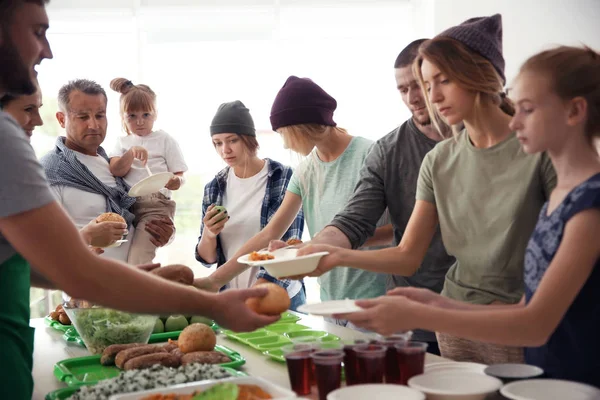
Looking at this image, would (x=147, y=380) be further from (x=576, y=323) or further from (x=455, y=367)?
(x=576, y=323)

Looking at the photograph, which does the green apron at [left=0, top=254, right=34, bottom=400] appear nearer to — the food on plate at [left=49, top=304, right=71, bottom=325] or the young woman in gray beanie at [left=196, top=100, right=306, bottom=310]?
the food on plate at [left=49, top=304, right=71, bottom=325]

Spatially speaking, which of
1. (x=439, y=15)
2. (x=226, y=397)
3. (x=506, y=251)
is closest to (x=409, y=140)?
(x=506, y=251)

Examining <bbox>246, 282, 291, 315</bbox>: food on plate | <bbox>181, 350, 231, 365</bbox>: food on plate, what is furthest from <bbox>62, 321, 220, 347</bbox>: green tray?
<bbox>246, 282, 291, 315</bbox>: food on plate

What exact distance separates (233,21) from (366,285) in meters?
3.40

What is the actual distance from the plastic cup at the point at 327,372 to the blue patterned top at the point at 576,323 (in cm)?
50

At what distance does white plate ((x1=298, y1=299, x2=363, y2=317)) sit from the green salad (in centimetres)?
79

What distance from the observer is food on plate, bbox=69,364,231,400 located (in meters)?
1.61

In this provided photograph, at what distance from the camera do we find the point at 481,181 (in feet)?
6.77

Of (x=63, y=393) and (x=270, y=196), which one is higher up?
(x=270, y=196)

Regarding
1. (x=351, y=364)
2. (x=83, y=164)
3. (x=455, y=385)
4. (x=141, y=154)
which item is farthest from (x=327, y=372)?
(x=141, y=154)

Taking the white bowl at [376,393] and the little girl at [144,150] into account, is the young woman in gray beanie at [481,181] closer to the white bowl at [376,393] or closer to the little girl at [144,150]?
the white bowl at [376,393]

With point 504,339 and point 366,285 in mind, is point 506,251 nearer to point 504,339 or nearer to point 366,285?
point 504,339

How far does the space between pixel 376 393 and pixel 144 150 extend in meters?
2.87

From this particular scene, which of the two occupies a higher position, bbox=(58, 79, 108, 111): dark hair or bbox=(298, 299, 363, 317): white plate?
bbox=(58, 79, 108, 111): dark hair
